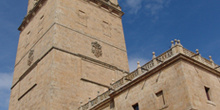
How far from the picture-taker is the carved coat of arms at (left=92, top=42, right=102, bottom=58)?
28.3m

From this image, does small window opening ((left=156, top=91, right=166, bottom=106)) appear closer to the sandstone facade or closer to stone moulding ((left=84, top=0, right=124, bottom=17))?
the sandstone facade

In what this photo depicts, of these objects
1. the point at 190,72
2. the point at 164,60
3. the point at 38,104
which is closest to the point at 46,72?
the point at 38,104

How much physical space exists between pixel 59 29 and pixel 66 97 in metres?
7.07

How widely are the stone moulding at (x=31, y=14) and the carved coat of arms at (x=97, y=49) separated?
8218mm

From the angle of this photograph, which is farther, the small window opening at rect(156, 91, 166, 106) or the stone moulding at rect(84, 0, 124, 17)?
the stone moulding at rect(84, 0, 124, 17)

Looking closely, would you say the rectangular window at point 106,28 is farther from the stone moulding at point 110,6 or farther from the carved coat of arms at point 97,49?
the carved coat of arms at point 97,49

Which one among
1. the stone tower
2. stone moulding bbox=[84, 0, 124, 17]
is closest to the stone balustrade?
the stone tower

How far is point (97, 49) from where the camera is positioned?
28.7 meters

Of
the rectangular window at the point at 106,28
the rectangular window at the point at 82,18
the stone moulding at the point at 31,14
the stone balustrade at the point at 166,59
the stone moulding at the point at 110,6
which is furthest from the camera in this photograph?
the stone moulding at the point at 110,6

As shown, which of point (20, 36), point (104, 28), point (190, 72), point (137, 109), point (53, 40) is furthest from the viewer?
point (20, 36)

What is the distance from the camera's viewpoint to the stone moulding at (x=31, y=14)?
3181 centimetres

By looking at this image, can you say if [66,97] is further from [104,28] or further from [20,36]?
[20,36]

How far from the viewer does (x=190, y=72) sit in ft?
56.4

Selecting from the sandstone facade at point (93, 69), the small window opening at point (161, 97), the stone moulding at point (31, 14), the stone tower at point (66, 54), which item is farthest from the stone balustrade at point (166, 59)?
the stone moulding at point (31, 14)
